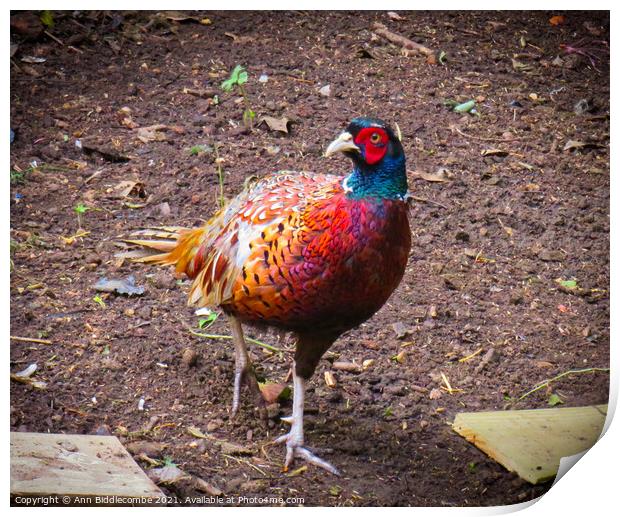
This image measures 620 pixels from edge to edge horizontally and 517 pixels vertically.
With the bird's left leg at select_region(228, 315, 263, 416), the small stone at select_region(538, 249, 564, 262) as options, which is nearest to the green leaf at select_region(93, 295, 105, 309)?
the bird's left leg at select_region(228, 315, 263, 416)

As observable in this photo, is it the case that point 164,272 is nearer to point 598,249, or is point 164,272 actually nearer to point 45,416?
point 45,416

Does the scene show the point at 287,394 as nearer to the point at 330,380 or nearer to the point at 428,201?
the point at 330,380

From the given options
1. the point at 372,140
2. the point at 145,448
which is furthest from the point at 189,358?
the point at 372,140

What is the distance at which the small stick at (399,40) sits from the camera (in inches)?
108

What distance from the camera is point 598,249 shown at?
2.73 meters

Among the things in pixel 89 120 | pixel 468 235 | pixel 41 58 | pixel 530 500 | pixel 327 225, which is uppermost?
pixel 41 58

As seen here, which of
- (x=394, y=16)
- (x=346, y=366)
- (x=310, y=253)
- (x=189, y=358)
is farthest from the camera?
(x=346, y=366)

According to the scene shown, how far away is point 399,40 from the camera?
2.78 metres

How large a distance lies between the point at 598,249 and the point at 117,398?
1.29m

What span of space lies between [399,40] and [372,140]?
0.49m

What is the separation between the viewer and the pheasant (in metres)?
2.46

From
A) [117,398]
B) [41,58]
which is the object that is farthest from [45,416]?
[41,58]

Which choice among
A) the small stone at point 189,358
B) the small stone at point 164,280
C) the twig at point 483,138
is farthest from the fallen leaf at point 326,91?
the small stone at point 189,358

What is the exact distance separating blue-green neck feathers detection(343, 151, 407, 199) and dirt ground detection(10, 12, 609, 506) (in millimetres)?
450
